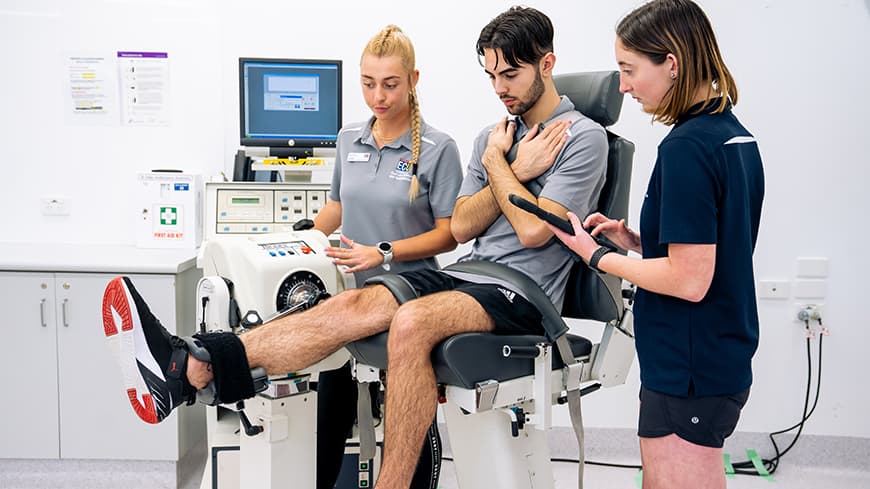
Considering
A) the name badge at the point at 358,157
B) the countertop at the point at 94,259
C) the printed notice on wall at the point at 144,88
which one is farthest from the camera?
the printed notice on wall at the point at 144,88

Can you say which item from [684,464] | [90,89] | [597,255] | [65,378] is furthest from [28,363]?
[684,464]

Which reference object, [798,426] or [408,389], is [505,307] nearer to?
[408,389]

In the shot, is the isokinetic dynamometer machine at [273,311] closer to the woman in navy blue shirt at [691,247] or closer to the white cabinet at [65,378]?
the woman in navy blue shirt at [691,247]

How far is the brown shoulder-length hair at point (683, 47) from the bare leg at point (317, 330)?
0.77m

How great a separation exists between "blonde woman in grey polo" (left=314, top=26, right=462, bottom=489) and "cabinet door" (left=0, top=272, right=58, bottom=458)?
115 centimetres

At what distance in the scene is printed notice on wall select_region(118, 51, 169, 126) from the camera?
9.97 ft

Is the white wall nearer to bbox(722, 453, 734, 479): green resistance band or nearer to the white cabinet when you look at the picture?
bbox(722, 453, 734, 479): green resistance band

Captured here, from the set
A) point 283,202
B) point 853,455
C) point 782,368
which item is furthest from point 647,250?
point 853,455

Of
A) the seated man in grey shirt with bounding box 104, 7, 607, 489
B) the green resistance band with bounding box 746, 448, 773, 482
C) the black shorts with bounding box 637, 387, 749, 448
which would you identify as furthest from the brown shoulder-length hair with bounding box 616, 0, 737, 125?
the green resistance band with bounding box 746, 448, 773, 482

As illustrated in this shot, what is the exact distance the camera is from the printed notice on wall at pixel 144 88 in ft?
9.97

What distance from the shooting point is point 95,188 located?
10.2 ft

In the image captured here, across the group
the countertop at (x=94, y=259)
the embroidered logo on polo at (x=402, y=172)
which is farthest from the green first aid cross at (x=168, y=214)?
the embroidered logo on polo at (x=402, y=172)

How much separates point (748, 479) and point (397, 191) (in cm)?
182

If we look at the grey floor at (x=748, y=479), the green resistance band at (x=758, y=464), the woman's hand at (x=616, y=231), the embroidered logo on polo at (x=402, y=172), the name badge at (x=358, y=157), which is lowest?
the grey floor at (x=748, y=479)
